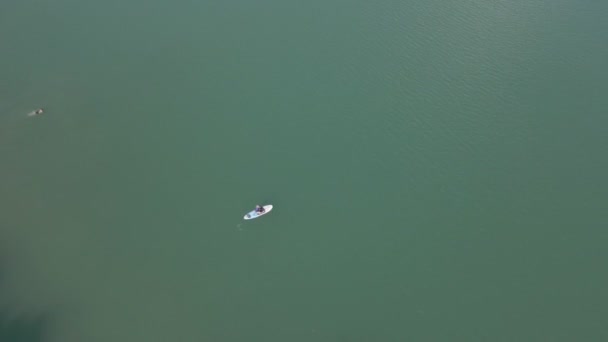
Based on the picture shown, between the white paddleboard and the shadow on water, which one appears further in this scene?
the white paddleboard

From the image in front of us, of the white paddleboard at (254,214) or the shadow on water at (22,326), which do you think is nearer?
the shadow on water at (22,326)

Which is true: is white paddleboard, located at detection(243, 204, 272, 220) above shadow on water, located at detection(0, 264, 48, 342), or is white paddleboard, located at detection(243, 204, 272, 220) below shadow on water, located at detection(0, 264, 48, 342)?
above

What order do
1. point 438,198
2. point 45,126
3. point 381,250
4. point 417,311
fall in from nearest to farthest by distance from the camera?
point 417,311 → point 381,250 → point 438,198 → point 45,126

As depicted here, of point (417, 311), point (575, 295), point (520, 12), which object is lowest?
point (575, 295)

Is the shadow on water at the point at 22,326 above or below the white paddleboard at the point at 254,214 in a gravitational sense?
below

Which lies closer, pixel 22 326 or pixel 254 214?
pixel 22 326

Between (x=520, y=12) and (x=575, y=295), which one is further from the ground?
(x=520, y=12)

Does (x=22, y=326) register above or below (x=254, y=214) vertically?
below

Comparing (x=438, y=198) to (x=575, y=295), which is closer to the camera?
(x=575, y=295)

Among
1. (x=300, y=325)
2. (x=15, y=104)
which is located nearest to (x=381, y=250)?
(x=300, y=325)

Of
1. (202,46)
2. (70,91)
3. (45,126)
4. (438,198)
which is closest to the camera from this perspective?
(438,198)

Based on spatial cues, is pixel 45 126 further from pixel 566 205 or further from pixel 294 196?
pixel 566 205
